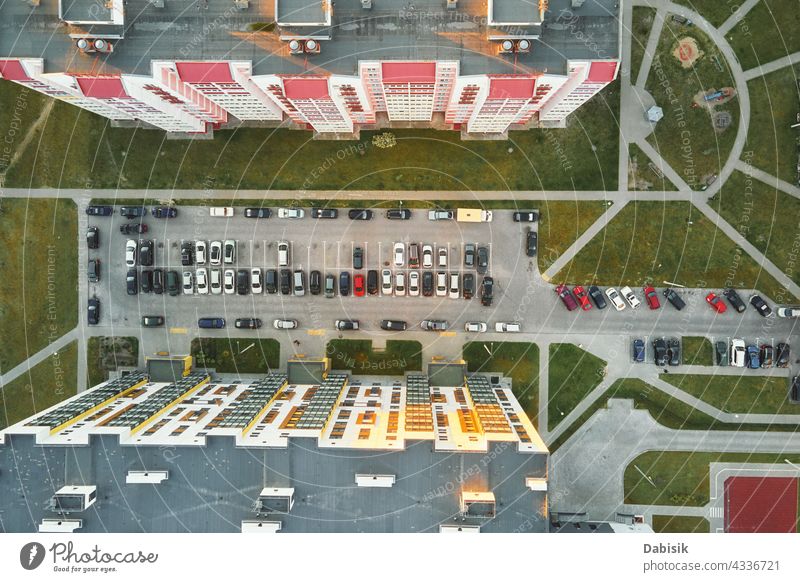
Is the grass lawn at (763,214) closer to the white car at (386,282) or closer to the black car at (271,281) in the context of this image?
the white car at (386,282)

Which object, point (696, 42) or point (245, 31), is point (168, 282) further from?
point (696, 42)

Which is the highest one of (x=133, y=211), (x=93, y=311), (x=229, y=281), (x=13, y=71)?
(x=13, y=71)

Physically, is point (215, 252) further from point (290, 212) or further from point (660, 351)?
point (660, 351)

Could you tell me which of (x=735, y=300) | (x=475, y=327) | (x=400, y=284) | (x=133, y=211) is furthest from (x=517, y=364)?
(x=133, y=211)

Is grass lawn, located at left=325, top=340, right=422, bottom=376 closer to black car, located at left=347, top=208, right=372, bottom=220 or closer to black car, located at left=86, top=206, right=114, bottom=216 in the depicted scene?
black car, located at left=347, top=208, right=372, bottom=220

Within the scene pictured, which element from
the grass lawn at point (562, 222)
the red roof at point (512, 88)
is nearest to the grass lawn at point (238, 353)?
the grass lawn at point (562, 222)

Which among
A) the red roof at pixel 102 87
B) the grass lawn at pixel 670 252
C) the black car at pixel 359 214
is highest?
the red roof at pixel 102 87

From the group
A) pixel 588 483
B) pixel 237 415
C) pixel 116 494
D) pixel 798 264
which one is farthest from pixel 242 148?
pixel 798 264
